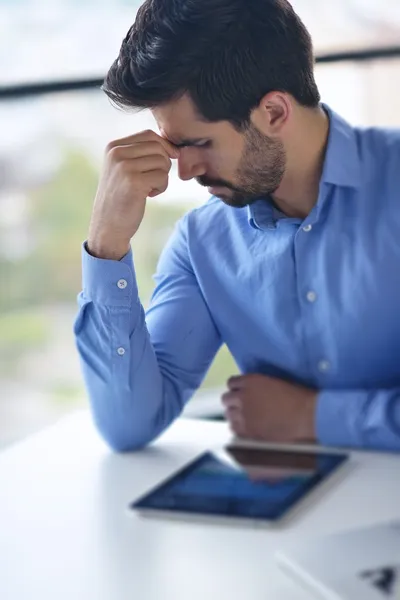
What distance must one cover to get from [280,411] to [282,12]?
2.21 feet

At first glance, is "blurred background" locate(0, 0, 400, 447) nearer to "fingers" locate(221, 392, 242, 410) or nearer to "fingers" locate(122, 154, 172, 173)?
"fingers" locate(221, 392, 242, 410)

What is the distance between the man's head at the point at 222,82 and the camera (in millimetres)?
1501

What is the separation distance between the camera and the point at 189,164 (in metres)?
1.60

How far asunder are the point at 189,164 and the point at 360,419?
1.73 ft

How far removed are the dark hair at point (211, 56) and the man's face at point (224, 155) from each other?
0.02 metres

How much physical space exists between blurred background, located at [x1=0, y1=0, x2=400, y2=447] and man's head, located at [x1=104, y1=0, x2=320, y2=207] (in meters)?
0.87

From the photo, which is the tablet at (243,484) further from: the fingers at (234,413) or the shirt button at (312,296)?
the shirt button at (312,296)

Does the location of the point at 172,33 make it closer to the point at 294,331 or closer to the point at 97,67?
the point at 294,331

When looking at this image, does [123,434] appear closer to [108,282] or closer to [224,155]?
[108,282]

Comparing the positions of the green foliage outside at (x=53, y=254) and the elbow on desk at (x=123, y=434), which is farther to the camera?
the green foliage outside at (x=53, y=254)

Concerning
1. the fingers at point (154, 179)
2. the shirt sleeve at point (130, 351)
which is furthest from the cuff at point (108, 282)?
the fingers at point (154, 179)

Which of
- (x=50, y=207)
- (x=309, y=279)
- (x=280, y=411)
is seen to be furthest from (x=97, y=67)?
(x=280, y=411)

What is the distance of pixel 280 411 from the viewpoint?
1.51 m

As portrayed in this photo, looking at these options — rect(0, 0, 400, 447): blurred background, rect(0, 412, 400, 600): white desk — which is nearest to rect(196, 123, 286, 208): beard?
rect(0, 412, 400, 600): white desk
